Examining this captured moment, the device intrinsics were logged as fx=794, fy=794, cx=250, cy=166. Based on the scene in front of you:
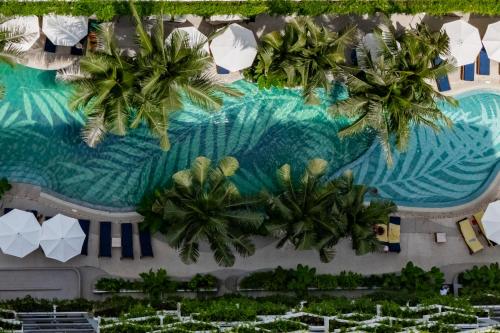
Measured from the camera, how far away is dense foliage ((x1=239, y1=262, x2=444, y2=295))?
80.0 feet

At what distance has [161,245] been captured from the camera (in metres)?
24.5

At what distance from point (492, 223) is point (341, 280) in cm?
502

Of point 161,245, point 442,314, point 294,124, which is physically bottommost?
point 442,314

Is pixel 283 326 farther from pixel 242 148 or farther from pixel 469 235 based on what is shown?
pixel 469 235

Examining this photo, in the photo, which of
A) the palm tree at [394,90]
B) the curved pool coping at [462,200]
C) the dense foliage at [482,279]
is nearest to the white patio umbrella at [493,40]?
the curved pool coping at [462,200]

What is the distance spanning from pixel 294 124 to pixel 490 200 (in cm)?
680

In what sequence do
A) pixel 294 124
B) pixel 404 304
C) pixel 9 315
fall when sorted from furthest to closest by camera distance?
1. pixel 294 124
2. pixel 404 304
3. pixel 9 315

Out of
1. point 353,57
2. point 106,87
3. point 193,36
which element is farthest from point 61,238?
point 353,57

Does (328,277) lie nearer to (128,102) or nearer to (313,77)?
(313,77)

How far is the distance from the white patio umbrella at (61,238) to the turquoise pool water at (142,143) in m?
1.11

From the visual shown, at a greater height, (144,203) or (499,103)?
(499,103)

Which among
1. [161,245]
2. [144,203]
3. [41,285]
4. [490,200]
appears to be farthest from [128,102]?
[490,200]

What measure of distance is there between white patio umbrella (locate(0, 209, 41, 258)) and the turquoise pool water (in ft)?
4.56

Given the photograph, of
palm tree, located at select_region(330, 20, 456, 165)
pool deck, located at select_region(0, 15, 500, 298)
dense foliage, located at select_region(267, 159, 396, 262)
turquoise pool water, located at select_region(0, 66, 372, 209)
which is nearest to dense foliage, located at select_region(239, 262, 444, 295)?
pool deck, located at select_region(0, 15, 500, 298)
